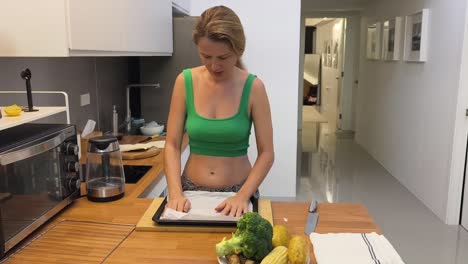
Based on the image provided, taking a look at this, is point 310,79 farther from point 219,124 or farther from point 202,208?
point 202,208

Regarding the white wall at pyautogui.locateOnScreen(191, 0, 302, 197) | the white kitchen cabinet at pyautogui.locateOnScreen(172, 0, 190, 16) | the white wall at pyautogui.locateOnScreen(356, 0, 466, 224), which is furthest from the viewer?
the white wall at pyautogui.locateOnScreen(191, 0, 302, 197)

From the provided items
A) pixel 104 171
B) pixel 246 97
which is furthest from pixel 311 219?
pixel 104 171

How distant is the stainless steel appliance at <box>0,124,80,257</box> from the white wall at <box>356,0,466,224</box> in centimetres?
300

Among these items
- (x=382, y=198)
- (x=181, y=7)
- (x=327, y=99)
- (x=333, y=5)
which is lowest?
(x=382, y=198)

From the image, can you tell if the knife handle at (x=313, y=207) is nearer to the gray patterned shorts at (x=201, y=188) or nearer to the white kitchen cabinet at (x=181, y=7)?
the gray patterned shorts at (x=201, y=188)

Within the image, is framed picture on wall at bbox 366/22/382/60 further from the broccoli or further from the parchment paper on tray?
the broccoli

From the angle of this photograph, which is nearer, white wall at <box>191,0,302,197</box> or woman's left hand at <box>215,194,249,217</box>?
woman's left hand at <box>215,194,249,217</box>

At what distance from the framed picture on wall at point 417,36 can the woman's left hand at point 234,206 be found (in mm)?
3289

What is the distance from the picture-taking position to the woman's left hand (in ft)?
4.08

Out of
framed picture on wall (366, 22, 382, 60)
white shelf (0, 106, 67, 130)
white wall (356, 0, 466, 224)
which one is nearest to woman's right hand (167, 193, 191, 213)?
white shelf (0, 106, 67, 130)

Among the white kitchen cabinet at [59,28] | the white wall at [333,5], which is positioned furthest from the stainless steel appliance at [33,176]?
the white wall at [333,5]

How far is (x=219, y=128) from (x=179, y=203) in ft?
1.01

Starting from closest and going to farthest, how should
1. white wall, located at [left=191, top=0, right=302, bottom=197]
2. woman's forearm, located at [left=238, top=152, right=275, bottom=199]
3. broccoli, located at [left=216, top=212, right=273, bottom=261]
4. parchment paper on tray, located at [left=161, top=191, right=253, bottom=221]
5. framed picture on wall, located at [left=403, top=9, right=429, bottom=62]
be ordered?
1. broccoli, located at [left=216, top=212, right=273, bottom=261]
2. parchment paper on tray, located at [left=161, top=191, right=253, bottom=221]
3. woman's forearm, located at [left=238, top=152, right=275, bottom=199]
4. white wall, located at [left=191, top=0, right=302, bottom=197]
5. framed picture on wall, located at [left=403, top=9, right=429, bottom=62]

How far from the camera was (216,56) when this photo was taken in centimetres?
133
